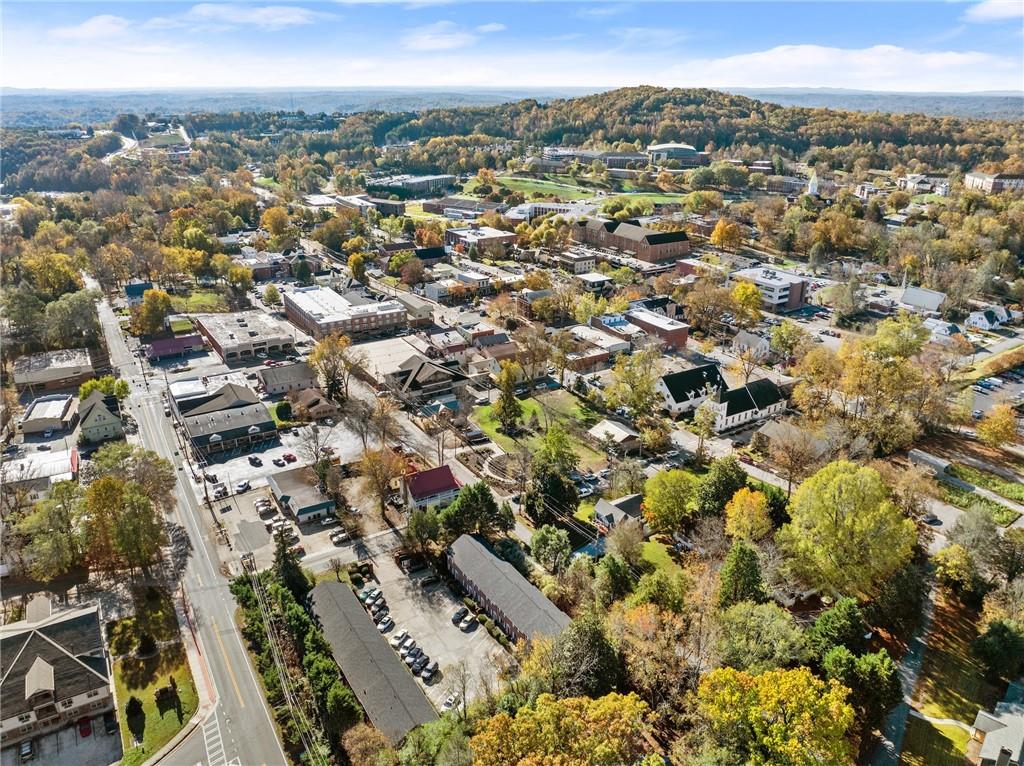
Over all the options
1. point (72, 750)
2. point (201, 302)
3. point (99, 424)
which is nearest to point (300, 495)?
point (72, 750)

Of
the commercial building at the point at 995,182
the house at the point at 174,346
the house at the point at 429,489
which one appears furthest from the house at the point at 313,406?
the commercial building at the point at 995,182

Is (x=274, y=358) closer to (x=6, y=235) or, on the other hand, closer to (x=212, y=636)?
(x=212, y=636)

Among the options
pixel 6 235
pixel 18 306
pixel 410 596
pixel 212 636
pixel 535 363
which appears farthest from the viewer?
pixel 6 235

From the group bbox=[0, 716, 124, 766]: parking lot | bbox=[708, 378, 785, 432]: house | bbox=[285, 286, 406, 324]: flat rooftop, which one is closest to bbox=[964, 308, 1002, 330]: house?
bbox=[708, 378, 785, 432]: house

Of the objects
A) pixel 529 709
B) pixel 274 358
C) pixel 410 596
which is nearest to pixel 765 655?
pixel 529 709

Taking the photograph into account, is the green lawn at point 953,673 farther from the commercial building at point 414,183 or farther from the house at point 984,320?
the commercial building at point 414,183

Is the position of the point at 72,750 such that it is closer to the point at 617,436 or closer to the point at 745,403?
the point at 617,436
